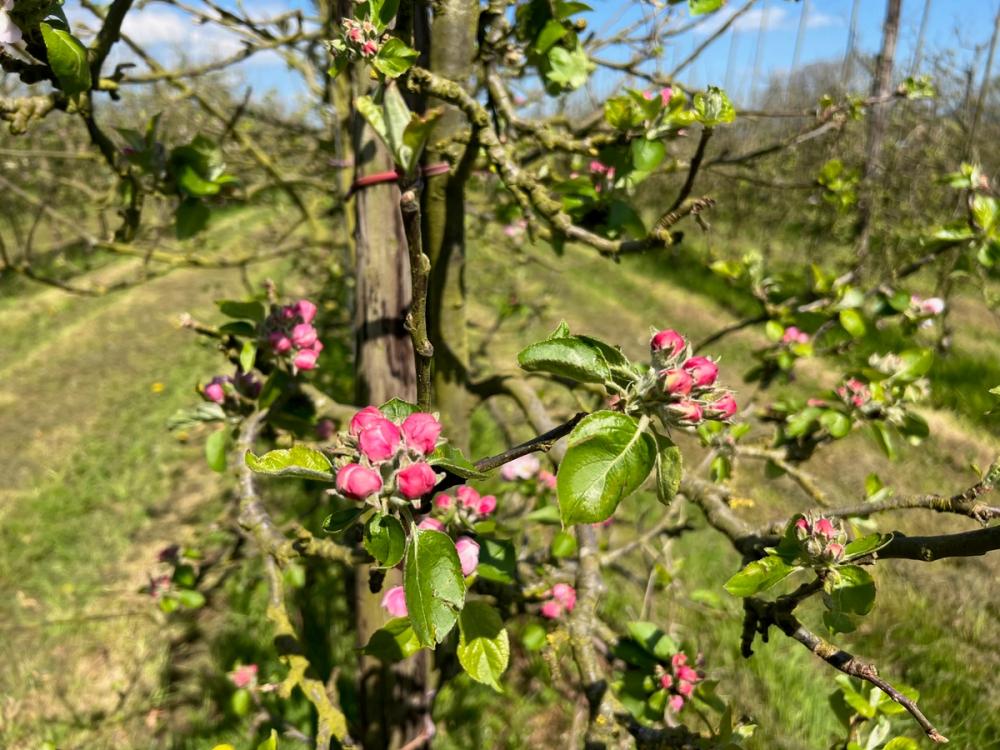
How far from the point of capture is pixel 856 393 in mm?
1760

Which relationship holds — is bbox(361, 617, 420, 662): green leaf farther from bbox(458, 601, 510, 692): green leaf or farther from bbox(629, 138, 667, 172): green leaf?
bbox(629, 138, 667, 172): green leaf

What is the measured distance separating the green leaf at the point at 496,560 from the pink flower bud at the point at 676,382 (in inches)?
21.4

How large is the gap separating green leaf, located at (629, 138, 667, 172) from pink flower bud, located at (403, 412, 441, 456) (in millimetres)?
1054

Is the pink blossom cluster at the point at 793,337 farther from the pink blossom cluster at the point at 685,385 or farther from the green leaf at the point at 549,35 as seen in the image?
the pink blossom cluster at the point at 685,385

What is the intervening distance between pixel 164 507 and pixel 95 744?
249cm

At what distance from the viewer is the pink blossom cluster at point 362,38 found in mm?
918

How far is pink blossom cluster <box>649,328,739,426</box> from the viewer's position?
2.34ft

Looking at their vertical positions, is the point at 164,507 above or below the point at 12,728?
below

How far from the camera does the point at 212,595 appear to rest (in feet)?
12.3

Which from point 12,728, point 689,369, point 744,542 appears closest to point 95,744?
point 12,728

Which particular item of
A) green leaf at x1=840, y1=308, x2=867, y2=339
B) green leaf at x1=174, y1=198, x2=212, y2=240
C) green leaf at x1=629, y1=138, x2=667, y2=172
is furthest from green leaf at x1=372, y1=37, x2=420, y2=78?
green leaf at x1=840, y1=308, x2=867, y2=339

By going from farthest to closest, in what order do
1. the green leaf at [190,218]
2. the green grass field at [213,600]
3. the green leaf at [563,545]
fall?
the green grass field at [213,600] → the green leaf at [563,545] → the green leaf at [190,218]

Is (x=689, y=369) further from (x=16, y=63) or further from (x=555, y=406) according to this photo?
(x=555, y=406)

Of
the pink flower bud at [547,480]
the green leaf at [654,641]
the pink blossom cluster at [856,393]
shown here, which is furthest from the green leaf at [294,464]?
the pink flower bud at [547,480]
